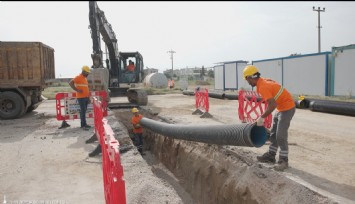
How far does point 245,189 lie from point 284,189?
28.8 inches

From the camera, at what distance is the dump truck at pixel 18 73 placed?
1183 cm

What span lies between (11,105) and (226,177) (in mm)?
9677

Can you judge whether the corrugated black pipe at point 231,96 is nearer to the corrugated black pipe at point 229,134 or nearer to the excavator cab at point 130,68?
the excavator cab at point 130,68

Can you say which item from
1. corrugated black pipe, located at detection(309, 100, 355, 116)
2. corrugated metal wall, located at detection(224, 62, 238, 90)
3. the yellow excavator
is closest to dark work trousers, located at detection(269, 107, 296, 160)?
corrugated black pipe, located at detection(309, 100, 355, 116)

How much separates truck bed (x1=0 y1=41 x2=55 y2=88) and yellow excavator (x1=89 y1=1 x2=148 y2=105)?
227 centimetres

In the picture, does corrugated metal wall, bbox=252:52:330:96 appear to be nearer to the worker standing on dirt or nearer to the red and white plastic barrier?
the red and white plastic barrier

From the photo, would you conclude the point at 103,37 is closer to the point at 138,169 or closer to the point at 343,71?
the point at 138,169

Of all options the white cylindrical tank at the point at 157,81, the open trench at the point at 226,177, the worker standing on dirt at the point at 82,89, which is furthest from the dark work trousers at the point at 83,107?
the white cylindrical tank at the point at 157,81

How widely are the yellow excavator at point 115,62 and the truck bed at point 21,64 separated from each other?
7.45ft

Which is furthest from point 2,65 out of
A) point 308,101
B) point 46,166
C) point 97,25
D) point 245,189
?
point 308,101

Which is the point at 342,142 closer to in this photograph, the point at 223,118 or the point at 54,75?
the point at 223,118

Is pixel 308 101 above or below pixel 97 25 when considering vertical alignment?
below

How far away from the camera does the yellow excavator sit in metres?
14.0

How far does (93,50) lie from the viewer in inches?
555
